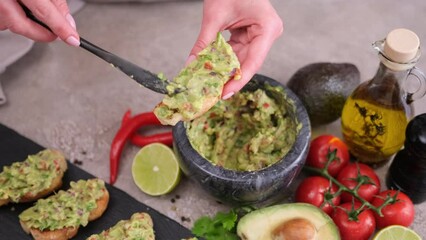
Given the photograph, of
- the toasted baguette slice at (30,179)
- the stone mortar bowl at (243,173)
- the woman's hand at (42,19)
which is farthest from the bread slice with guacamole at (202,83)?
the toasted baguette slice at (30,179)

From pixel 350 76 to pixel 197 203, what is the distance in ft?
2.44

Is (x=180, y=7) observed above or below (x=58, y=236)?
above

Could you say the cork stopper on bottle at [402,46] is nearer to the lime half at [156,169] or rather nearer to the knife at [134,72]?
the knife at [134,72]

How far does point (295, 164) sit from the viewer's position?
5.83 ft

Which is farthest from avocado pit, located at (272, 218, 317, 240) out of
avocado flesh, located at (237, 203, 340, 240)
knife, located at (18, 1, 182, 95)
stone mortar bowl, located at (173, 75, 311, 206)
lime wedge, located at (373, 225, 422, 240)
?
knife, located at (18, 1, 182, 95)

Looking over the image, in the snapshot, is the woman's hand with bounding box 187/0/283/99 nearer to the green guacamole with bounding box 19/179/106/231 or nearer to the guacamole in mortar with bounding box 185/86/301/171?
the guacamole in mortar with bounding box 185/86/301/171

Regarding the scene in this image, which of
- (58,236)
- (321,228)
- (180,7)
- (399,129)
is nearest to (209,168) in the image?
(321,228)

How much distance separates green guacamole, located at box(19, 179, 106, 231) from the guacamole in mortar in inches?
16.0

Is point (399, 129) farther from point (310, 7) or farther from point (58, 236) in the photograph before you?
point (58, 236)

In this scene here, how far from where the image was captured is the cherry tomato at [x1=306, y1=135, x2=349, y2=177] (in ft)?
6.66

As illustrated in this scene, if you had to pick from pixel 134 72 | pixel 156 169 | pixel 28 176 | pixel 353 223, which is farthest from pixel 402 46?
pixel 28 176

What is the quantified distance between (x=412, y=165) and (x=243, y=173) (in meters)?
0.60

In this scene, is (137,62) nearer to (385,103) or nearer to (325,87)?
(325,87)

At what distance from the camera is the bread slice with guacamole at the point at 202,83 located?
5.33 feet
